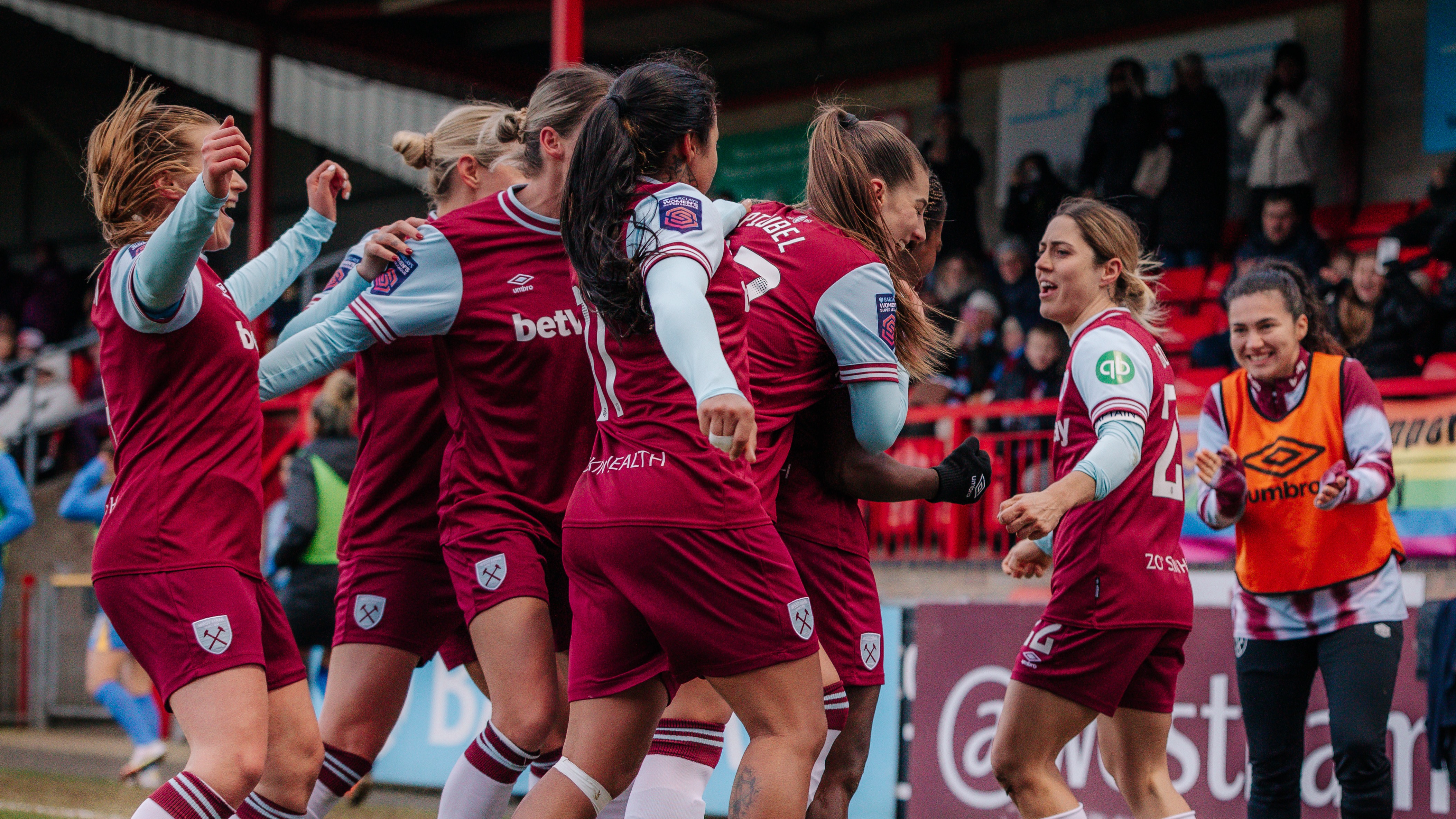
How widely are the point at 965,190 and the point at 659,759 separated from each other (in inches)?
432

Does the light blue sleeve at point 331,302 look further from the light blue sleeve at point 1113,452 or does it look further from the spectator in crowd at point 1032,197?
the spectator in crowd at point 1032,197

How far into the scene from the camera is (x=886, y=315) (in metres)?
→ 3.28

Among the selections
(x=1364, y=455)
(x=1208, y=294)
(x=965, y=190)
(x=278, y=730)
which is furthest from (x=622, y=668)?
(x=965, y=190)

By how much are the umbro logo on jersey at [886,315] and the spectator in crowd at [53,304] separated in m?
16.9

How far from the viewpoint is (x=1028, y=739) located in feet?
12.9

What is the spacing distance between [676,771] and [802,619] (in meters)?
0.52

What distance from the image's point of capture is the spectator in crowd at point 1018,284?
1141 cm

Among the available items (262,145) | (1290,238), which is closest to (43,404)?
(262,145)

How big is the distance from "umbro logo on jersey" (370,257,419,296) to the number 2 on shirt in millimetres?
2107

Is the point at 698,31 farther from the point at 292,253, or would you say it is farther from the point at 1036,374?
the point at 292,253

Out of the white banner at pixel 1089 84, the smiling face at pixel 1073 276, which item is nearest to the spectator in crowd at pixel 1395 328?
the white banner at pixel 1089 84

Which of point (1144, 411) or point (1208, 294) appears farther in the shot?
point (1208, 294)

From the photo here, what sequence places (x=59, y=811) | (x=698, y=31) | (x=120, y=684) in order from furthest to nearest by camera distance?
(x=698, y=31), (x=120, y=684), (x=59, y=811)

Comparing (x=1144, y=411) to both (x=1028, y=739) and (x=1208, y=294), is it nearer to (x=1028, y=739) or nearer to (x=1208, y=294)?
(x=1028, y=739)
